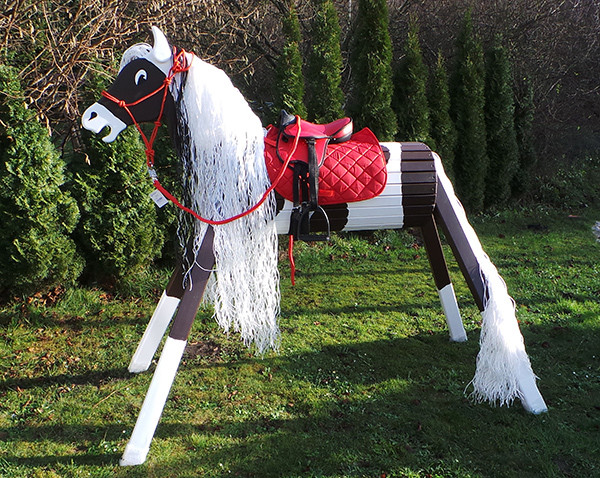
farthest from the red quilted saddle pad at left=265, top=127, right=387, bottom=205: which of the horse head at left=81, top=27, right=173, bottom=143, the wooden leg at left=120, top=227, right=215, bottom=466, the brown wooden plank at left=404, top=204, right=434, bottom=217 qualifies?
the horse head at left=81, top=27, right=173, bottom=143

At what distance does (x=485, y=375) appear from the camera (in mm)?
2879

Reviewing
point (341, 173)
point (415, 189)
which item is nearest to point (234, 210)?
point (341, 173)

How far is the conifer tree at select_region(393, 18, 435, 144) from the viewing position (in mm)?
6332

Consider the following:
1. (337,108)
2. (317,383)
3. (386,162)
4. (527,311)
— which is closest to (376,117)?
(337,108)

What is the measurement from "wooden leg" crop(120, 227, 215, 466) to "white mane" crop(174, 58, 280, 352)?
5 centimetres

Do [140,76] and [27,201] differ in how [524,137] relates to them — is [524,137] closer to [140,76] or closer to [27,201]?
[140,76]

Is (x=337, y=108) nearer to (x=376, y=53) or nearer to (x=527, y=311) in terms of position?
(x=376, y=53)

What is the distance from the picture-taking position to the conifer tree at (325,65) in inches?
226

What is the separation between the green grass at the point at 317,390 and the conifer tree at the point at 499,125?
2.40 m

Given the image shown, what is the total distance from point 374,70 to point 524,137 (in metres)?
2.82

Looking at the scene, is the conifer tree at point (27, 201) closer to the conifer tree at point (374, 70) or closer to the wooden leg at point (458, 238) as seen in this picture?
the wooden leg at point (458, 238)

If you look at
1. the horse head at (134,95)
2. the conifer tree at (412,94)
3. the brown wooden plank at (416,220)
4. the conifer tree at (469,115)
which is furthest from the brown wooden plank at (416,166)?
the conifer tree at (469,115)

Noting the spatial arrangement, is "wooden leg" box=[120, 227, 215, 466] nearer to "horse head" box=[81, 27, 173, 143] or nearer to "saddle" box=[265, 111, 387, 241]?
"saddle" box=[265, 111, 387, 241]

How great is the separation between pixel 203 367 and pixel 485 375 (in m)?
1.82
